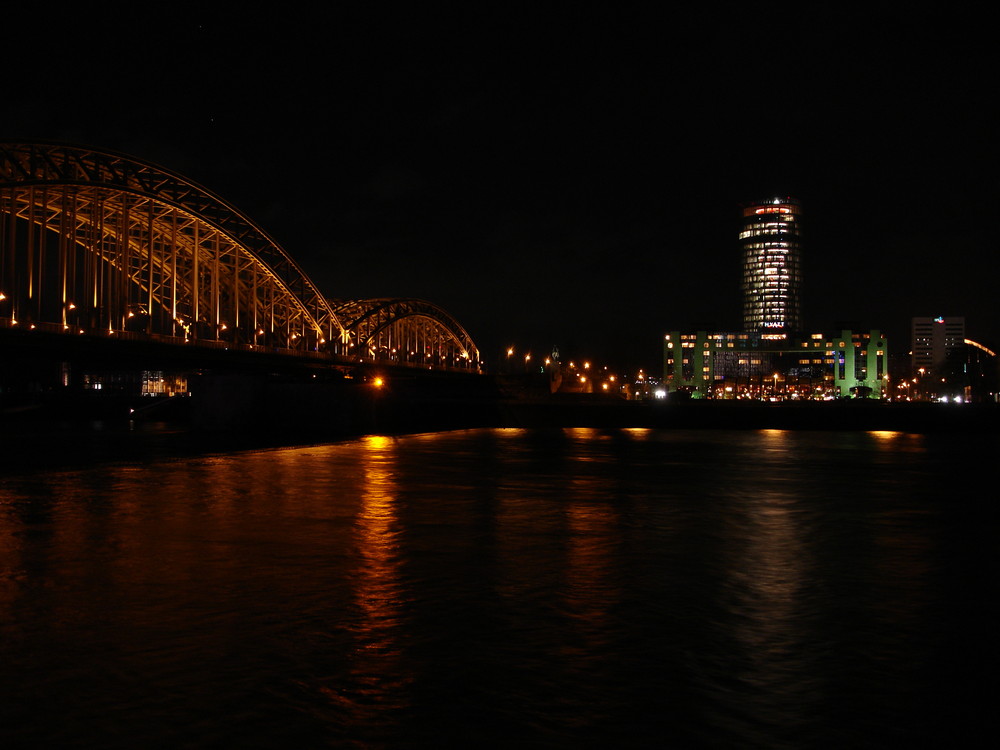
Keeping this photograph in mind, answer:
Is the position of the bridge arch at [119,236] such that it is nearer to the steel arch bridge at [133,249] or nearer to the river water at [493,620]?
the steel arch bridge at [133,249]

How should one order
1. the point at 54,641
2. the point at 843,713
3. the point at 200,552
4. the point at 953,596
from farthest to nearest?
the point at 200,552 < the point at 953,596 < the point at 54,641 < the point at 843,713

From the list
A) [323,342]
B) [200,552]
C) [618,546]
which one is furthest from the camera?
[323,342]

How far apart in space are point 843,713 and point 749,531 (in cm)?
967

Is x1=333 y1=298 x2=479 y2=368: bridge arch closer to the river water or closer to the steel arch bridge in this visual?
the steel arch bridge

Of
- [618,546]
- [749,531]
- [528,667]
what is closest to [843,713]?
[528,667]

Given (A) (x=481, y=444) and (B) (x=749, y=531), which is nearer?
(B) (x=749, y=531)

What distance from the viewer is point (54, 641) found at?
9.02 meters

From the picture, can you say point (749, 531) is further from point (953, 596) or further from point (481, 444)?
point (481, 444)

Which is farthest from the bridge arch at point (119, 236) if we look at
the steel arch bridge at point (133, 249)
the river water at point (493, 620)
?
the river water at point (493, 620)

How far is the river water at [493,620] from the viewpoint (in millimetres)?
7051

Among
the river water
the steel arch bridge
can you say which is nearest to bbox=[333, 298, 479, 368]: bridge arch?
the steel arch bridge

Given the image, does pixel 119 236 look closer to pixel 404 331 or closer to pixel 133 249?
pixel 133 249

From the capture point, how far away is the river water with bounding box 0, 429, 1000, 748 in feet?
23.1

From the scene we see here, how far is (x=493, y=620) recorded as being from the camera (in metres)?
10.0
